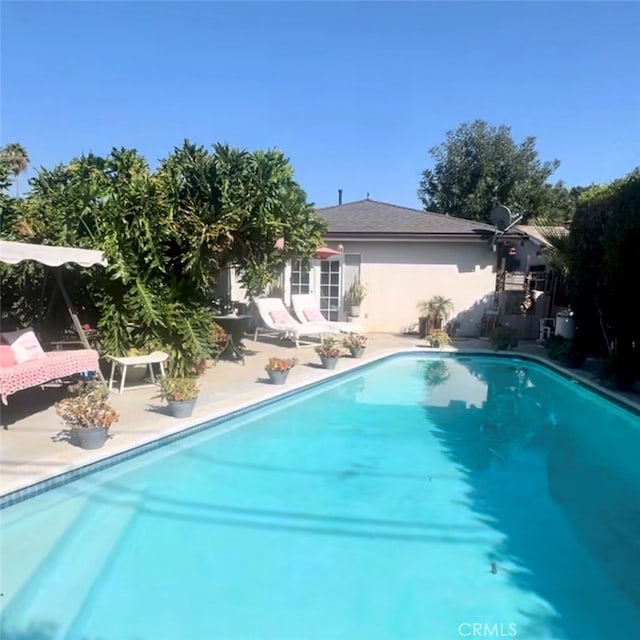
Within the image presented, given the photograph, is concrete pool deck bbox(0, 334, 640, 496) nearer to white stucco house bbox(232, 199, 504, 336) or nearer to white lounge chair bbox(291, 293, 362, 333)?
white lounge chair bbox(291, 293, 362, 333)

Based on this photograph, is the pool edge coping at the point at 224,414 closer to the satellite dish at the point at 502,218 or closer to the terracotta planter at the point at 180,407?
the terracotta planter at the point at 180,407

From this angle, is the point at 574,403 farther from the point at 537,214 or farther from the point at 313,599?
the point at 537,214

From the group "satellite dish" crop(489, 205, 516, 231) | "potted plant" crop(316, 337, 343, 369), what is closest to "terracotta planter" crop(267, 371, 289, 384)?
"potted plant" crop(316, 337, 343, 369)

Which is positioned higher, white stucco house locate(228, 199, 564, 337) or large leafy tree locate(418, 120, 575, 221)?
large leafy tree locate(418, 120, 575, 221)

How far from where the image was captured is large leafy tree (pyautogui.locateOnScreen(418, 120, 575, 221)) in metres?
31.8

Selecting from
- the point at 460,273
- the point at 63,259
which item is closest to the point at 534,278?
the point at 460,273

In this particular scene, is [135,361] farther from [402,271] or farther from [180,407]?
[402,271]

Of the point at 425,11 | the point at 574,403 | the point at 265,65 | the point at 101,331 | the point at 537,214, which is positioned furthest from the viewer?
the point at 537,214

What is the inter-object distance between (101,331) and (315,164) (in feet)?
59.3

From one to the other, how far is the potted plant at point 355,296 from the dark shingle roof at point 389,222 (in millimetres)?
1888

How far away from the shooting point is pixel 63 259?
24.3ft

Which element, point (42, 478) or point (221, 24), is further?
point (221, 24)

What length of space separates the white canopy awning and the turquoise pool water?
3.21 m

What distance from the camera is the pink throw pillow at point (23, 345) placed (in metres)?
7.18
